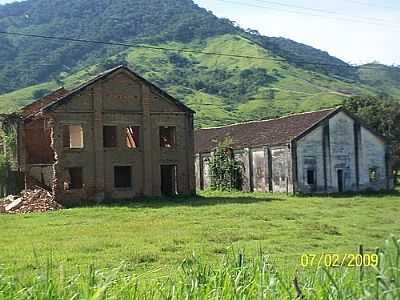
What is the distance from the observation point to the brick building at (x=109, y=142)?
1458 inches

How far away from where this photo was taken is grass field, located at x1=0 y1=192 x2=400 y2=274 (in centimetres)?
1661

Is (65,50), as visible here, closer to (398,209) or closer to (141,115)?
(141,115)

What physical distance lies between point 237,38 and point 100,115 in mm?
137270

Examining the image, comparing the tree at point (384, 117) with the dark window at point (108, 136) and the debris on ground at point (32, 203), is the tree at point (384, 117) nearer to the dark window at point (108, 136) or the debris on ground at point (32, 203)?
the dark window at point (108, 136)

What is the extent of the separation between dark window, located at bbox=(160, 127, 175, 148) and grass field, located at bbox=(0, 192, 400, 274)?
6.72 metres

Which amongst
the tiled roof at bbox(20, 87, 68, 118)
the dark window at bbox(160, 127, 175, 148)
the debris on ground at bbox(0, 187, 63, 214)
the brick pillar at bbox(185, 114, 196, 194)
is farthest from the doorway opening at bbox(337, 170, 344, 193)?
the debris on ground at bbox(0, 187, 63, 214)

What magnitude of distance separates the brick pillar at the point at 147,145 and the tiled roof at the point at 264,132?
969 centimetres

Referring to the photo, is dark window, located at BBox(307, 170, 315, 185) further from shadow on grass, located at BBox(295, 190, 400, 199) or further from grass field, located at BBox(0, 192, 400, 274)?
grass field, located at BBox(0, 192, 400, 274)

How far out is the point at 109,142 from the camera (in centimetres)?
4012

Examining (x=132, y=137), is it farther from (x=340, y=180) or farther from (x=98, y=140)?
(x=340, y=180)

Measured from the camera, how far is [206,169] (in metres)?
52.7

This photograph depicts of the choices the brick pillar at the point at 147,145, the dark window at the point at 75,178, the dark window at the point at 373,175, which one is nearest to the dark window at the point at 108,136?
the brick pillar at the point at 147,145

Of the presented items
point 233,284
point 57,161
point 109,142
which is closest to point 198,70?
point 109,142

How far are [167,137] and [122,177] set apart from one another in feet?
14.1
